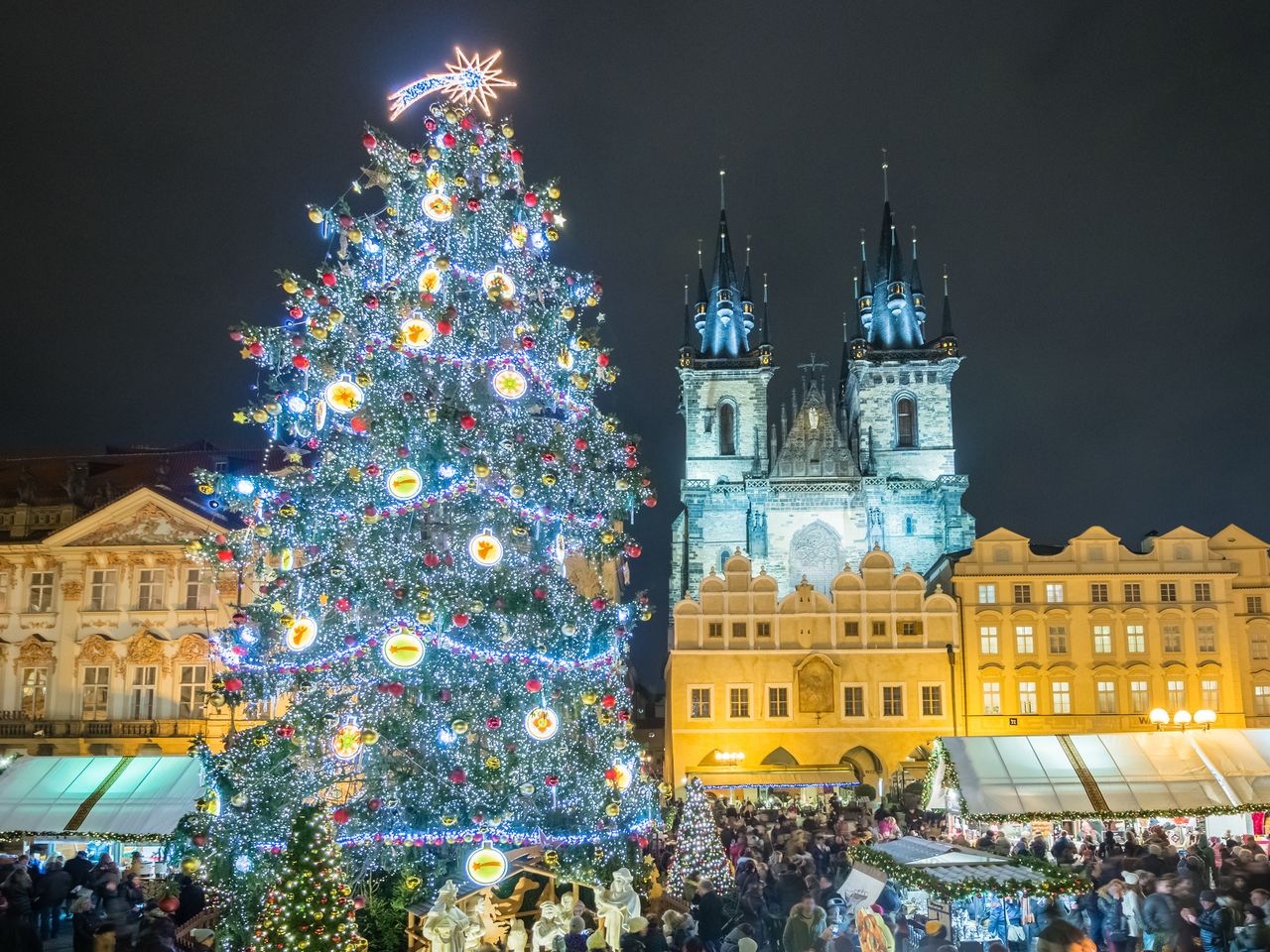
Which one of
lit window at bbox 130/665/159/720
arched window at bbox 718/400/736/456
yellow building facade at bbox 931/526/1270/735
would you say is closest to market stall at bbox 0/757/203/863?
lit window at bbox 130/665/159/720

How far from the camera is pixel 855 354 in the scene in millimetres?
59719

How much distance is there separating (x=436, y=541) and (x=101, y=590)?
22.2 m

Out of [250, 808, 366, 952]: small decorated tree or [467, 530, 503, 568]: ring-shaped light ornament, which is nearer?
[250, 808, 366, 952]: small decorated tree

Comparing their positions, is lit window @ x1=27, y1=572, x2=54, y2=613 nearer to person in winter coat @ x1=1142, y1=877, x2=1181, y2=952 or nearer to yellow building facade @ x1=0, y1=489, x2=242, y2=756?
yellow building facade @ x1=0, y1=489, x2=242, y2=756

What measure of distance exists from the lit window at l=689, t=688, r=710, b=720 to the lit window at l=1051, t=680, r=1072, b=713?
35.0 feet

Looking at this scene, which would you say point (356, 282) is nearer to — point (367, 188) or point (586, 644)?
point (367, 188)

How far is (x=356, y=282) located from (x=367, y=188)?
1483 millimetres

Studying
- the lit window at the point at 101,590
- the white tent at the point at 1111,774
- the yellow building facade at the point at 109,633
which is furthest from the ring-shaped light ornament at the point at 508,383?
the lit window at the point at 101,590

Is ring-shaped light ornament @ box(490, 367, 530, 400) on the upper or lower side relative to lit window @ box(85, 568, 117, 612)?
upper

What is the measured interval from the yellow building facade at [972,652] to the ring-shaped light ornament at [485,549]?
25.0 m

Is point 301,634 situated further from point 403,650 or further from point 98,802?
point 98,802

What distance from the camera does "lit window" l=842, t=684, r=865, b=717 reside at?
39.2 m

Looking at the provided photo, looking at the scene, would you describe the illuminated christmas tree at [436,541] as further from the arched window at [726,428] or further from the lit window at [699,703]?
the arched window at [726,428]

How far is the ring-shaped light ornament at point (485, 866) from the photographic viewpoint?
14.2 metres
